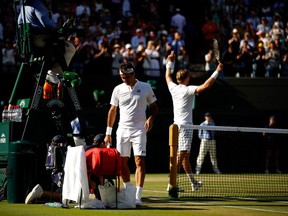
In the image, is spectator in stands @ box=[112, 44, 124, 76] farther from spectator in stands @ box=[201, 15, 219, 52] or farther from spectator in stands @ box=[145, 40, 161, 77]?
spectator in stands @ box=[201, 15, 219, 52]

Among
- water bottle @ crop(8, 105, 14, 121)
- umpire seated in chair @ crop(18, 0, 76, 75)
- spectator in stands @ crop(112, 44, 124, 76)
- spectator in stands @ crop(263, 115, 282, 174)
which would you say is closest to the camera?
umpire seated in chair @ crop(18, 0, 76, 75)

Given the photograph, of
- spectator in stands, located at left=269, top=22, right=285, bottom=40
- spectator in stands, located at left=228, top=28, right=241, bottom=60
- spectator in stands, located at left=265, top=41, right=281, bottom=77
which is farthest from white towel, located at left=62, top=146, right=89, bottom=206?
spectator in stands, located at left=269, top=22, right=285, bottom=40

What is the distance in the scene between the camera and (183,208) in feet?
43.9

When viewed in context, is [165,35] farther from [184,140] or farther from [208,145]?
[184,140]

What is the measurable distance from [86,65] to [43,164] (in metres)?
13.1

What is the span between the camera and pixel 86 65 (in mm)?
27406

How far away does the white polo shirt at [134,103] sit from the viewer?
47.8 feet

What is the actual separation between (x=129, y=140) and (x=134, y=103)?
62 centimetres

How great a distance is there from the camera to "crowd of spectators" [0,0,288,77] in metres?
27.7

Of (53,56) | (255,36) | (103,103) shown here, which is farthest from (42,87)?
(255,36)

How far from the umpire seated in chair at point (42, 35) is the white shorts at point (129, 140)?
57.6 inches

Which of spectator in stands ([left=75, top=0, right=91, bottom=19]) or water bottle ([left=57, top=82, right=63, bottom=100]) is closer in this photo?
water bottle ([left=57, top=82, right=63, bottom=100])

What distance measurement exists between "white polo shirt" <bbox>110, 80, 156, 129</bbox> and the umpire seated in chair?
1112mm

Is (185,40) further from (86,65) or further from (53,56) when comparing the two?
(53,56)
